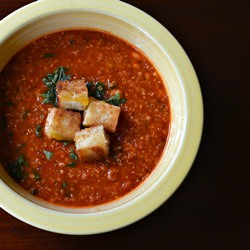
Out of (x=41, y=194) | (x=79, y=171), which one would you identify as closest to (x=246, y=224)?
(x=79, y=171)

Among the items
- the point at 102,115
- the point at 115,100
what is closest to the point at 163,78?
the point at 115,100

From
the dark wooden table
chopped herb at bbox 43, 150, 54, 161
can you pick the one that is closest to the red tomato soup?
chopped herb at bbox 43, 150, 54, 161

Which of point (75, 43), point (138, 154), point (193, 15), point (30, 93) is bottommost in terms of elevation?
point (138, 154)

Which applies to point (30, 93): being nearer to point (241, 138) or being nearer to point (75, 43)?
point (75, 43)

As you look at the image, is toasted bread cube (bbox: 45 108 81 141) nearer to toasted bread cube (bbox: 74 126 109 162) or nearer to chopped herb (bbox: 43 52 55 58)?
toasted bread cube (bbox: 74 126 109 162)

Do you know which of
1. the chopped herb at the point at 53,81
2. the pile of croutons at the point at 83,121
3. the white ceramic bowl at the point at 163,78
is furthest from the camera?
the chopped herb at the point at 53,81

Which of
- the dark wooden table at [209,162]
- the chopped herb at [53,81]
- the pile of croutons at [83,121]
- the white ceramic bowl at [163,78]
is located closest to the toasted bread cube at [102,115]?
the pile of croutons at [83,121]

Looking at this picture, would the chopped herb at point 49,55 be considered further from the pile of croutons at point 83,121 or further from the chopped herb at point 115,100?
the chopped herb at point 115,100
